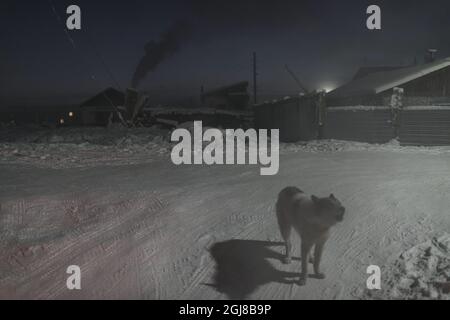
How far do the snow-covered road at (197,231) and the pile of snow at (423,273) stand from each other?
0.53 ft

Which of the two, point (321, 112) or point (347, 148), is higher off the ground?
point (321, 112)

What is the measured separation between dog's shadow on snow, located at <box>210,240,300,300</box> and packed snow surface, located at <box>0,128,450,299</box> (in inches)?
0.5

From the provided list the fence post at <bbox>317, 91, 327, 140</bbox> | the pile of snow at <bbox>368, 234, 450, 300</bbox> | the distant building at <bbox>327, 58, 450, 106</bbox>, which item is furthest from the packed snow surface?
the distant building at <bbox>327, 58, 450, 106</bbox>

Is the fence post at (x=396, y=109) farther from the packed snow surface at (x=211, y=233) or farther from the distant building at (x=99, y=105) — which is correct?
the distant building at (x=99, y=105)

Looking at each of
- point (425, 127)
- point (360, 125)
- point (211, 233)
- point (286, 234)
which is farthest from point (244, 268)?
point (360, 125)

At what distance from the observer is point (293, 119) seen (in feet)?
70.6

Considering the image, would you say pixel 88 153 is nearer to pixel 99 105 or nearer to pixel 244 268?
pixel 244 268

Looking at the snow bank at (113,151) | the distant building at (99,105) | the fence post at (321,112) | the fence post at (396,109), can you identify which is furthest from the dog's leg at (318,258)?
the distant building at (99,105)

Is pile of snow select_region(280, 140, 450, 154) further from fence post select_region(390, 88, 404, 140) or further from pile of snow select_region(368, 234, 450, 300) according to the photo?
pile of snow select_region(368, 234, 450, 300)

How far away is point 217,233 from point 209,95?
37.7m

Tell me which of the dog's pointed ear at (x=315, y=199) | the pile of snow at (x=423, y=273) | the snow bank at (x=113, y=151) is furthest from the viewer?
the snow bank at (x=113, y=151)

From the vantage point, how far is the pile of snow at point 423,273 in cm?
490

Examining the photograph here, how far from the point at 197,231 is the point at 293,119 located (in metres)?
15.6

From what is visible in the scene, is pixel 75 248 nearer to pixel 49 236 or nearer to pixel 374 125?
pixel 49 236
